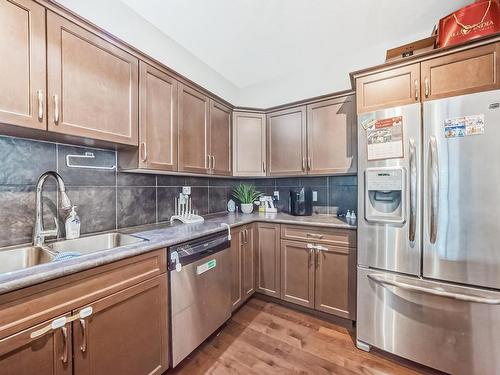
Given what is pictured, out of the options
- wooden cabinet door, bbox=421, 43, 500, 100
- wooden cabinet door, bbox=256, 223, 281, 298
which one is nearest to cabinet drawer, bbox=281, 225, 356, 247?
wooden cabinet door, bbox=256, 223, 281, 298

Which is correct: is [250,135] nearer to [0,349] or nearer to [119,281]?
[119,281]

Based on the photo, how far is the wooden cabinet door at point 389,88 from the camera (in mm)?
1497

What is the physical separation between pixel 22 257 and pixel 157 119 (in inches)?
46.7

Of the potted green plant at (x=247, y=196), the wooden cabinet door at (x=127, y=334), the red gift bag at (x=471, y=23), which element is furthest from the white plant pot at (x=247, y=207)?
the red gift bag at (x=471, y=23)

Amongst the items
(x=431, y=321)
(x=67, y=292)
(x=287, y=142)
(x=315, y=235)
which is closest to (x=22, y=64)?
(x=67, y=292)

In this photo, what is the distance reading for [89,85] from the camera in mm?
1275

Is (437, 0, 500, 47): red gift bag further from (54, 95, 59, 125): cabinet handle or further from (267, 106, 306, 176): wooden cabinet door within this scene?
(54, 95, 59, 125): cabinet handle

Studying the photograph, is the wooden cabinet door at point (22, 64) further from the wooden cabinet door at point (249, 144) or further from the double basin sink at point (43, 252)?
the wooden cabinet door at point (249, 144)

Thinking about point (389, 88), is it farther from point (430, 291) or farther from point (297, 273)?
point (297, 273)

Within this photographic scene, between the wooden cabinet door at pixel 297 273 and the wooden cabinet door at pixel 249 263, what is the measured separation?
32cm

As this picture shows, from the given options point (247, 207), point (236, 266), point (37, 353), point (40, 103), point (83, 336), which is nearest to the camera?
point (37, 353)

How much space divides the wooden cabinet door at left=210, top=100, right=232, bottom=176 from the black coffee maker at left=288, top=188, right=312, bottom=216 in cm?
84

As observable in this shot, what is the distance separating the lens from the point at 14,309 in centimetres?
79

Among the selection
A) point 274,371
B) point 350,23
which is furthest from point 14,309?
point 350,23
